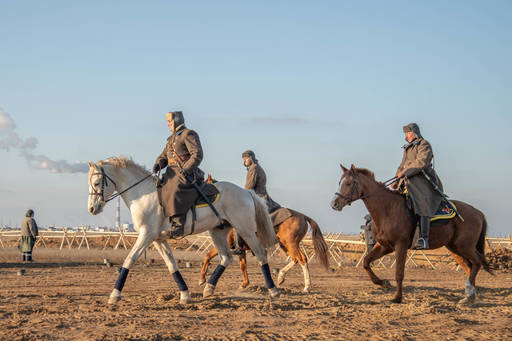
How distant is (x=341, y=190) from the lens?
388 inches

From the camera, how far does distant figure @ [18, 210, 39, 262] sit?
22406mm

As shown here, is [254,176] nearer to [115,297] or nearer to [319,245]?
[319,245]

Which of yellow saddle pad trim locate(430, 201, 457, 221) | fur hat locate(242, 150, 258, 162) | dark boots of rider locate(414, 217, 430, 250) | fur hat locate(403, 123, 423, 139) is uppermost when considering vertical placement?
fur hat locate(403, 123, 423, 139)

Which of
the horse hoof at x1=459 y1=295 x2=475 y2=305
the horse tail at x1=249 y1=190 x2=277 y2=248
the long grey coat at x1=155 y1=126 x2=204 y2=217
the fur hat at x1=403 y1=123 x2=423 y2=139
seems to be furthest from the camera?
the fur hat at x1=403 y1=123 x2=423 y2=139

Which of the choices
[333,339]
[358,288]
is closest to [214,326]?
[333,339]

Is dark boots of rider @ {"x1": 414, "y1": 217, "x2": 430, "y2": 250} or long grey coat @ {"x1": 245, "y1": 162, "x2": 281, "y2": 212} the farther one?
long grey coat @ {"x1": 245, "y1": 162, "x2": 281, "y2": 212}

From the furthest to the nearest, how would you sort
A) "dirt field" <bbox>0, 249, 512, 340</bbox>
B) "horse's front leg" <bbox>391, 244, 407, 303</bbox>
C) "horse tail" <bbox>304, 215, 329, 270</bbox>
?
"horse tail" <bbox>304, 215, 329, 270</bbox>
"horse's front leg" <bbox>391, 244, 407, 303</bbox>
"dirt field" <bbox>0, 249, 512, 340</bbox>

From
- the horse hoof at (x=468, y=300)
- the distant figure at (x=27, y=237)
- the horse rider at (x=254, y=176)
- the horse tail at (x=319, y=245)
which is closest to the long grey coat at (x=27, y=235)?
the distant figure at (x=27, y=237)

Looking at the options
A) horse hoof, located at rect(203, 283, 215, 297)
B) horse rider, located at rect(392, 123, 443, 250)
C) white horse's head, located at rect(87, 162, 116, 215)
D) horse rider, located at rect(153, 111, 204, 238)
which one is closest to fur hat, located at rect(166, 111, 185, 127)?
horse rider, located at rect(153, 111, 204, 238)

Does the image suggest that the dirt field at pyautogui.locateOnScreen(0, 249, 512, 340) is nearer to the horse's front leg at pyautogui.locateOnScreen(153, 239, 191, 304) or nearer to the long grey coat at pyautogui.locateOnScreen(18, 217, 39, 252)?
the horse's front leg at pyautogui.locateOnScreen(153, 239, 191, 304)

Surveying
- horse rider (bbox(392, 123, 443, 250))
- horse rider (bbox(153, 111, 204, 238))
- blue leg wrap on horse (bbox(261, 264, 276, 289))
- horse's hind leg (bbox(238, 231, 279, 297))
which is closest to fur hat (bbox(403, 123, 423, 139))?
horse rider (bbox(392, 123, 443, 250))

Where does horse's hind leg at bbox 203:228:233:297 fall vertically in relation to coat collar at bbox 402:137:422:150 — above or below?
below

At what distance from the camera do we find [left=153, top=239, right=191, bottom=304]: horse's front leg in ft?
29.5

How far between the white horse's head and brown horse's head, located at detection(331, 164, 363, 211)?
361cm
